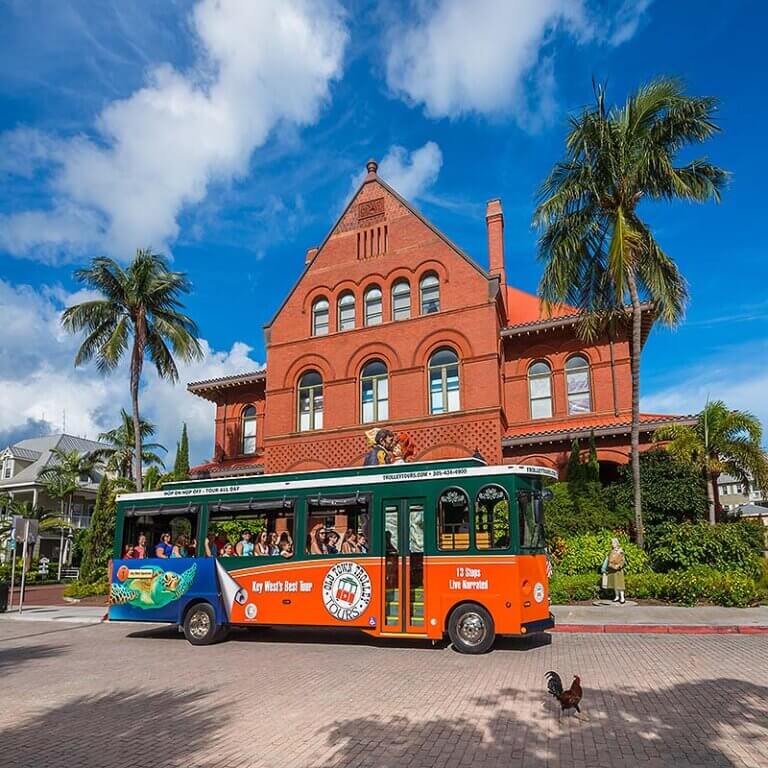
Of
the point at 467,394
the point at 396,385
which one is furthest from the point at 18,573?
the point at 467,394

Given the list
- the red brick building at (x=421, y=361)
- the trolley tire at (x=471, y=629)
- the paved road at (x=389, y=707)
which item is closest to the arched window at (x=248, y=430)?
the red brick building at (x=421, y=361)

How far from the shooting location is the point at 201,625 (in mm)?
12984

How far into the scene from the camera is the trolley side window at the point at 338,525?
39.3 feet

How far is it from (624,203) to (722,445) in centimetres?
775

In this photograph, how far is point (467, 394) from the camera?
23.7 meters

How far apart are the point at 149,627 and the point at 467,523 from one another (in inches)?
355

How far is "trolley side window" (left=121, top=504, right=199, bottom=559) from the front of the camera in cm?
1342

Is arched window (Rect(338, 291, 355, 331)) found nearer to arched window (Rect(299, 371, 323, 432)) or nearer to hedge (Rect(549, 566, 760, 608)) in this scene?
arched window (Rect(299, 371, 323, 432))

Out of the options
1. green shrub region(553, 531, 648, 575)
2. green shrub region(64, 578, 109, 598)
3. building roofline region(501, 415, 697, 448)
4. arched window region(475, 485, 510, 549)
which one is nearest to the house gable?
building roofline region(501, 415, 697, 448)

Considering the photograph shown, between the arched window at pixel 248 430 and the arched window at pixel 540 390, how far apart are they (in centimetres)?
1284

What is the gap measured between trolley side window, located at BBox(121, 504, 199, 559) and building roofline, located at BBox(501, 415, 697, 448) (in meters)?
12.6

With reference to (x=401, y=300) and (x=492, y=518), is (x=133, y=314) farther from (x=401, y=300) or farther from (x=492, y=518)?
(x=492, y=518)

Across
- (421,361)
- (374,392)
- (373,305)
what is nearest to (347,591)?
(421,361)

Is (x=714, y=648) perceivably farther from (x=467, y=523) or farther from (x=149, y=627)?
(x=149, y=627)
